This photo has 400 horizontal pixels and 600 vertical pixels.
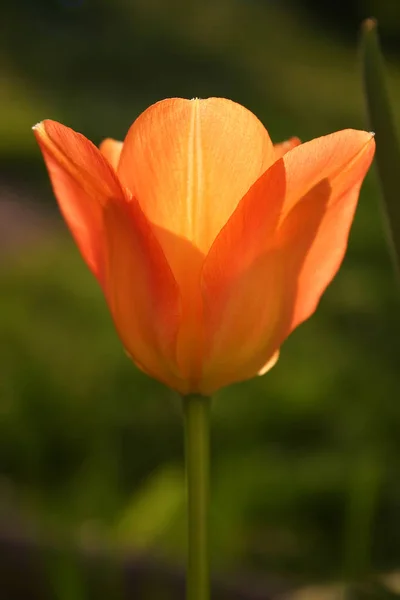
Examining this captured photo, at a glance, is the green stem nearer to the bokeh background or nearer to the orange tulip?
the orange tulip

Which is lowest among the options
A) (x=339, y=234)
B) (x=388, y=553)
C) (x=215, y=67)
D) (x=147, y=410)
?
(x=388, y=553)

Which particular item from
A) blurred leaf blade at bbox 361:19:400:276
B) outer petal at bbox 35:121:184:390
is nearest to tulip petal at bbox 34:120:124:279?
outer petal at bbox 35:121:184:390

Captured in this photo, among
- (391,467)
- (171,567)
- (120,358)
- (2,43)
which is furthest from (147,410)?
(2,43)

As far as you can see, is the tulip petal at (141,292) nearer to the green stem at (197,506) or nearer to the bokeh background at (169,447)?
the green stem at (197,506)

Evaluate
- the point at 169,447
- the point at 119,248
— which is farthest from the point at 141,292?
the point at 169,447

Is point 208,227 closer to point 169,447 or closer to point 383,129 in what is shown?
point 383,129

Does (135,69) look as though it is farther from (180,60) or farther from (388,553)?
(388,553)
